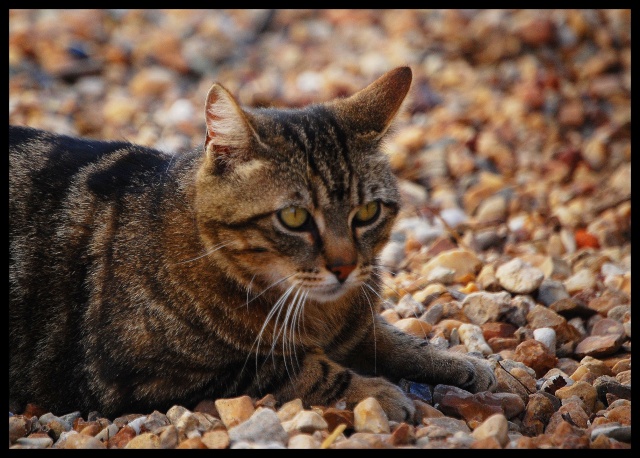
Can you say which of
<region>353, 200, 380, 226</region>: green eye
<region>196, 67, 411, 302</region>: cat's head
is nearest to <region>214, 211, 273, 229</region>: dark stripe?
<region>196, 67, 411, 302</region>: cat's head

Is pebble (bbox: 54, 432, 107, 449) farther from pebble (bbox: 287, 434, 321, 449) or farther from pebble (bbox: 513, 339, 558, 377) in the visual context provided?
pebble (bbox: 513, 339, 558, 377)

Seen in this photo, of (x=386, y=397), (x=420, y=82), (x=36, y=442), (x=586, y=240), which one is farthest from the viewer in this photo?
(x=420, y=82)

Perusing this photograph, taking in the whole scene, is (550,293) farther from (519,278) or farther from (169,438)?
(169,438)

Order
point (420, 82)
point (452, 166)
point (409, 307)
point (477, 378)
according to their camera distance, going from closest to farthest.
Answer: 1. point (477, 378)
2. point (409, 307)
3. point (452, 166)
4. point (420, 82)

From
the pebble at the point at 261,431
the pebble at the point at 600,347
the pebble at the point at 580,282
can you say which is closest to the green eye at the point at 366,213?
the pebble at the point at 261,431

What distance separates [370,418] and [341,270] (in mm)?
Result: 513

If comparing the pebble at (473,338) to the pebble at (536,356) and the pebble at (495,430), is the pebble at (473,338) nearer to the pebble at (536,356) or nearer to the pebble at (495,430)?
the pebble at (536,356)

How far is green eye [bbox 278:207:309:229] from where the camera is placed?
2.97m

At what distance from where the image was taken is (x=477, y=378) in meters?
3.21

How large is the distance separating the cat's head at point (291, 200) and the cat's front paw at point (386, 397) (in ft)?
1.09

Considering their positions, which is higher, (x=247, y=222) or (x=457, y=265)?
(x=247, y=222)

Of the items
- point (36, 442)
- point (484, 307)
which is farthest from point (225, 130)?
point (484, 307)
